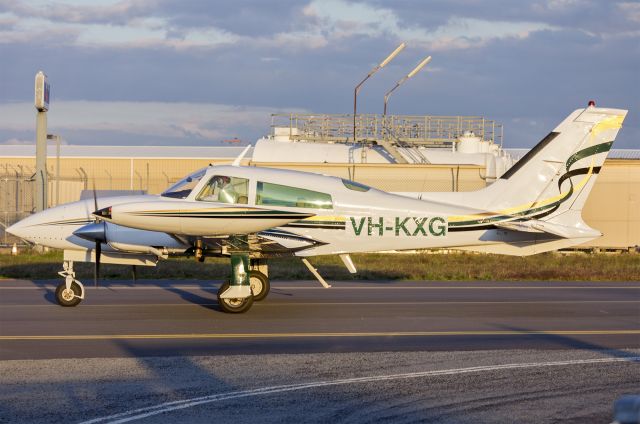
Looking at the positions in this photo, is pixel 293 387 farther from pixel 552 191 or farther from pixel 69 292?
pixel 552 191

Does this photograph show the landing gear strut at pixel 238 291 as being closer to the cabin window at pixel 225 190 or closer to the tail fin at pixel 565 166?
the cabin window at pixel 225 190

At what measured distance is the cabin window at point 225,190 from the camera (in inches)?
629

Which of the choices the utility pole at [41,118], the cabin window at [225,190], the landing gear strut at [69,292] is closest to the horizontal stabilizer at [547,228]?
the cabin window at [225,190]

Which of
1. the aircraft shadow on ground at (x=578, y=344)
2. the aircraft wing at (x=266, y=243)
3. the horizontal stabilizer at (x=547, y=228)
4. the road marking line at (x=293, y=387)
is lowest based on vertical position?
the aircraft shadow on ground at (x=578, y=344)

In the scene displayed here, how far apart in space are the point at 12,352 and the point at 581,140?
38.4 ft

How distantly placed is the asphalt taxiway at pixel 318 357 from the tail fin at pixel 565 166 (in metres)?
2.11

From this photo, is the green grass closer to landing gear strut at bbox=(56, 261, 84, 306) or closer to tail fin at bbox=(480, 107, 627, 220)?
landing gear strut at bbox=(56, 261, 84, 306)

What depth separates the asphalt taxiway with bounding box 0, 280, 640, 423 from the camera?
8.46 m

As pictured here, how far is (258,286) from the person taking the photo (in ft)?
57.8

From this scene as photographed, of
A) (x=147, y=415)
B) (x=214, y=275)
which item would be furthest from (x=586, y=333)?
(x=214, y=275)

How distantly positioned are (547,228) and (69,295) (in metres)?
9.16

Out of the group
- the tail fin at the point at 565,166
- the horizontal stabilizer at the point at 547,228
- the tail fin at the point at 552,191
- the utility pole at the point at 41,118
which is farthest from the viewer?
the utility pole at the point at 41,118

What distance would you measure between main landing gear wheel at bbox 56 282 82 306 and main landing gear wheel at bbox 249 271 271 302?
3271mm

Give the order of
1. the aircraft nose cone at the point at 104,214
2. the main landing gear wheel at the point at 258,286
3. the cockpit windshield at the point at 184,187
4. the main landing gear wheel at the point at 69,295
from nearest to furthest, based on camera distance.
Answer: the aircraft nose cone at the point at 104,214, the cockpit windshield at the point at 184,187, the main landing gear wheel at the point at 69,295, the main landing gear wheel at the point at 258,286
